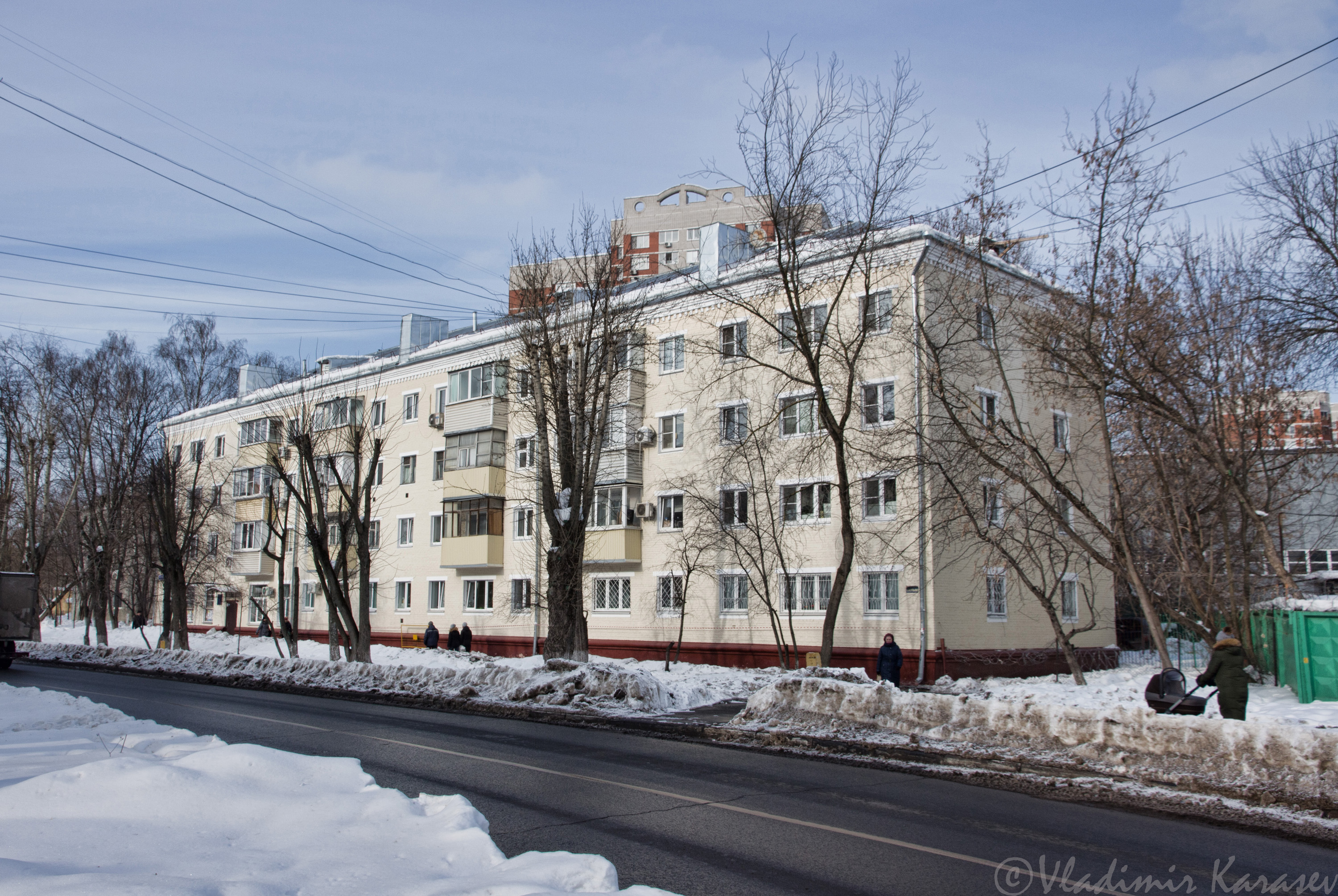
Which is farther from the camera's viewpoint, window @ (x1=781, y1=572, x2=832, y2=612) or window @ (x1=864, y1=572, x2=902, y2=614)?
window @ (x1=781, y1=572, x2=832, y2=612)

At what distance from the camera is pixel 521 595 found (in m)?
37.4

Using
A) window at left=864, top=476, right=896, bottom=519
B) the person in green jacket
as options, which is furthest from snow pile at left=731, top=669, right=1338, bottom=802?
window at left=864, top=476, right=896, bottom=519

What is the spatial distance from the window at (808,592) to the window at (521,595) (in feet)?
35.6

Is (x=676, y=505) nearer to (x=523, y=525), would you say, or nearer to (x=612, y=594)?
(x=612, y=594)

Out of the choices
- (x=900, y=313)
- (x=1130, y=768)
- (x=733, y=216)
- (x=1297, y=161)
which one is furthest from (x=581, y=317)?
(x=733, y=216)

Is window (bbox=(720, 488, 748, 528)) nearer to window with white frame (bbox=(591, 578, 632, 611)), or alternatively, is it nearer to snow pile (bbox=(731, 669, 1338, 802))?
window with white frame (bbox=(591, 578, 632, 611))

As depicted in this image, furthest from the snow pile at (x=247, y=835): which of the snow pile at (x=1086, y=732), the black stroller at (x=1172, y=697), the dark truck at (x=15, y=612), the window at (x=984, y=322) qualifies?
the dark truck at (x=15, y=612)

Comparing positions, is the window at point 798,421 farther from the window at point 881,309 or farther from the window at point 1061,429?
the window at point 1061,429

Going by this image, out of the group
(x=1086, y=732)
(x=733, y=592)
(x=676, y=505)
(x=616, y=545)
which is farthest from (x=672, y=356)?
(x=1086, y=732)

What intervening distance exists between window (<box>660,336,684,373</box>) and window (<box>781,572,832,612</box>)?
866cm

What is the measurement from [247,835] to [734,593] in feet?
82.2

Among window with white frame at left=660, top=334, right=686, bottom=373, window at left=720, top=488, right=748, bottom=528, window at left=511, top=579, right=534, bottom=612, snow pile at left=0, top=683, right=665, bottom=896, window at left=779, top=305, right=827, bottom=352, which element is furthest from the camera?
window at left=511, top=579, right=534, bottom=612

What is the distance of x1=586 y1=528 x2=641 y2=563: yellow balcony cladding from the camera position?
109ft

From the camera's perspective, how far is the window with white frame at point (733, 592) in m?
30.3
